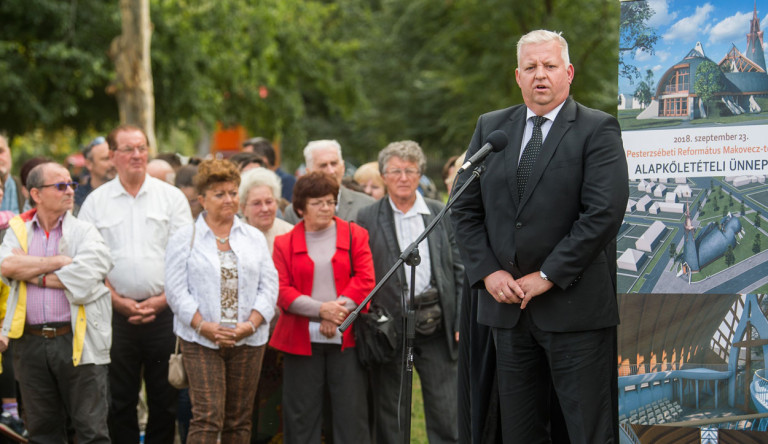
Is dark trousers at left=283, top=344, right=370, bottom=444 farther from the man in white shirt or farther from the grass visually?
the grass

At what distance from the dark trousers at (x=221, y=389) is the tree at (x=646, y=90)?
9.74 feet

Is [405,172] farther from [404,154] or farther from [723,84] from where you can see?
[723,84]

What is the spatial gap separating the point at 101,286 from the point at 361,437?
6.52 ft

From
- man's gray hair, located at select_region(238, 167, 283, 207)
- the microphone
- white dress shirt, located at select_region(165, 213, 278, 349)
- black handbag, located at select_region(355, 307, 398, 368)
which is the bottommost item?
black handbag, located at select_region(355, 307, 398, 368)

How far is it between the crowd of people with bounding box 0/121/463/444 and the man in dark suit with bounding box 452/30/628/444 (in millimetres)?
1755

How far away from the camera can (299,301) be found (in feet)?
20.0

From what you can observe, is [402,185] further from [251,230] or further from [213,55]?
[213,55]

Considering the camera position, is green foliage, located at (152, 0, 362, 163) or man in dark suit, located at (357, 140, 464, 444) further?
green foliage, located at (152, 0, 362, 163)

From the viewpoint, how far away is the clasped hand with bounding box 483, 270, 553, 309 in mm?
4301

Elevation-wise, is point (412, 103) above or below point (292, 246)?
above

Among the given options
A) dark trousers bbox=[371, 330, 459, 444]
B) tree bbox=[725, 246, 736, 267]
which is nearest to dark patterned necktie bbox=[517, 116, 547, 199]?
tree bbox=[725, 246, 736, 267]

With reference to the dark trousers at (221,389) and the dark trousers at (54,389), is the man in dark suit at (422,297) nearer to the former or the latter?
the dark trousers at (221,389)

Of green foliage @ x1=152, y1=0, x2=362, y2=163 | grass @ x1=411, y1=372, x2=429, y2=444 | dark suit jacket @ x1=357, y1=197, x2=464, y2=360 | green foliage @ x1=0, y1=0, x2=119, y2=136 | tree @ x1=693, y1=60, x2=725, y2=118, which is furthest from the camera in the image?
green foliage @ x1=152, y1=0, x2=362, y2=163

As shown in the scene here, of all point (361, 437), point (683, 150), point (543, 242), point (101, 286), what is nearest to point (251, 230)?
point (101, 286)
